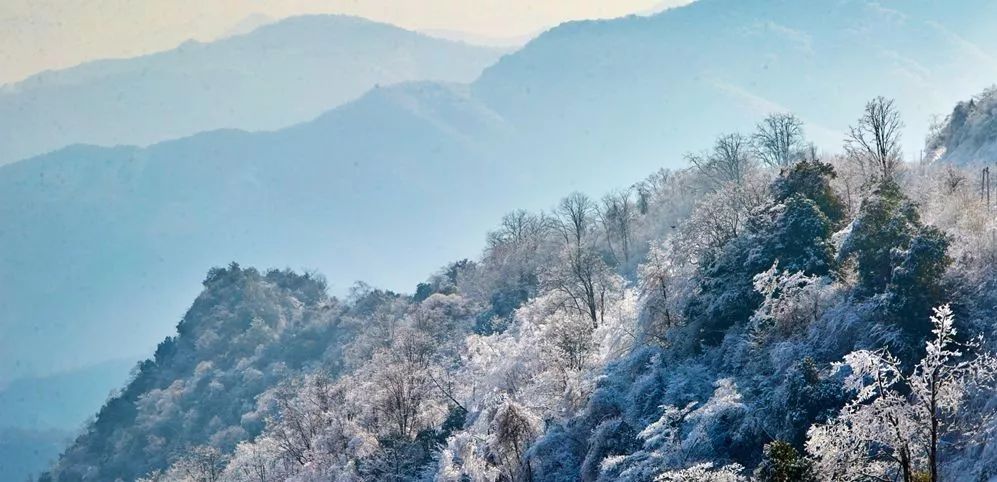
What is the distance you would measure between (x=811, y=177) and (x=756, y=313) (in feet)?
32.9

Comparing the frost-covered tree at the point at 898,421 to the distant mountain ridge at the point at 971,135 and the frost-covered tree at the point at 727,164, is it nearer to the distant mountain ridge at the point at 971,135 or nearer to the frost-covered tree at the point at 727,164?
the distant mountain ridge at the point at 971,135

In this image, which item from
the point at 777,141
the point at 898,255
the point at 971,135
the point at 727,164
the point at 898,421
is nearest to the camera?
the point at 898,421

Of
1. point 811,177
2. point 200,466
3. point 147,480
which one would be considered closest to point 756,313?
point 811,177

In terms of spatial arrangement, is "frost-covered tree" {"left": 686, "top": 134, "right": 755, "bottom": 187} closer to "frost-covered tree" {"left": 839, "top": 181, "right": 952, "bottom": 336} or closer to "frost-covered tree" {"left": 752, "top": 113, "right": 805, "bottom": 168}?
"frost-covered tree" {"left": 752, "top": 113, "right": 805, "bottom": 168}

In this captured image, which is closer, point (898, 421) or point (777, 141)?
point (898, 421)

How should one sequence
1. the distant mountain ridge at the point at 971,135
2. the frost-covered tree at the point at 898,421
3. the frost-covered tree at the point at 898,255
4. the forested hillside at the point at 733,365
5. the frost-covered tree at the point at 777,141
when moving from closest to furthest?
the frost-covered tree at the point at 898,421 → the forested hillside at the point at 733,365 → the frost-covered tree at the point at 898,255 → the distant mountain ridge at the point at 971,135 → the frost-covered tree at the point at 777,141

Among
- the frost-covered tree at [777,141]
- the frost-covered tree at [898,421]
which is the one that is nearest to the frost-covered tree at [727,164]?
the frost-covered tree at [777,141]

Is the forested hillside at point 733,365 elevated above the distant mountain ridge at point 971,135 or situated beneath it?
situated beneath

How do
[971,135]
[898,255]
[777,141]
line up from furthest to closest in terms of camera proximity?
1. [777,141]
2. [971,135]
3. [898,255]

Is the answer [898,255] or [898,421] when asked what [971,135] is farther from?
[898,421]

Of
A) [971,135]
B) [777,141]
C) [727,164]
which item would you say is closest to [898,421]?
[971,135]

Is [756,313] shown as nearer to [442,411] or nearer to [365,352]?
[442,411]

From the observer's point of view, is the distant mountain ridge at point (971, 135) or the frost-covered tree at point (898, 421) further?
the distant mountain ridge at point (971, 135)

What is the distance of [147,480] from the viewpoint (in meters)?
103
